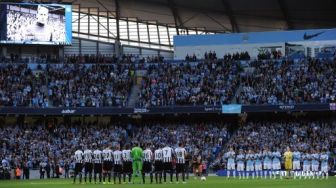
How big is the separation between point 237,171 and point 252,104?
1663 centimetres

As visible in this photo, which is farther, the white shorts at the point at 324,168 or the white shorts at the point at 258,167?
the white shorts at the point at 258,167

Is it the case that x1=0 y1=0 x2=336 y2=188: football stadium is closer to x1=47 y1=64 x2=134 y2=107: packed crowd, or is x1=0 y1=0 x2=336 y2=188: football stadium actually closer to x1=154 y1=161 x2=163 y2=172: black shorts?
x1=47 y1=64 x2=134 y2=107: packed crowd

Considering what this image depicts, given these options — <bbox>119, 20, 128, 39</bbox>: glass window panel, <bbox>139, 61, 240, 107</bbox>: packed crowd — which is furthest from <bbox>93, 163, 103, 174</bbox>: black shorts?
<bbox>119, 20, 128, 39</bbox>: glass window panel

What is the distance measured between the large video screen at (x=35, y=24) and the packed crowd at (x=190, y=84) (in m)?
10.5

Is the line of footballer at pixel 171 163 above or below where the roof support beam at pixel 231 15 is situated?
below

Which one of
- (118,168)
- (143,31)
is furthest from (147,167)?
(143,31)

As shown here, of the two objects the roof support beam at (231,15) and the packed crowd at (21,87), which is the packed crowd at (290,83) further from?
the packed crowd at (21,87)

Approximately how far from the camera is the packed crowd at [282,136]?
63.5 metres

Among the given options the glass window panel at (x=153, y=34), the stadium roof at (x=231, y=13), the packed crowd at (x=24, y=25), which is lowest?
the packed crowd at (x=24, y=25)

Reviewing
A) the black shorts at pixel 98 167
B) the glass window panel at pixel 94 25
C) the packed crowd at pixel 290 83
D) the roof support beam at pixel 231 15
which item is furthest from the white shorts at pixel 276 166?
the glass window panel at pixel 94 25

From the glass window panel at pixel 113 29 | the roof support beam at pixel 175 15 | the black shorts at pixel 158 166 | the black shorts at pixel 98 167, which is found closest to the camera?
the black shorts at pixel 158 166

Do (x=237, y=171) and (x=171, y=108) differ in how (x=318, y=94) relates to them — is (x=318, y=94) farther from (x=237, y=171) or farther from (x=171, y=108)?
(x=237, y=171)

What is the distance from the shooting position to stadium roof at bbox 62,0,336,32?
271 ft

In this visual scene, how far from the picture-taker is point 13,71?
77.1 metres
